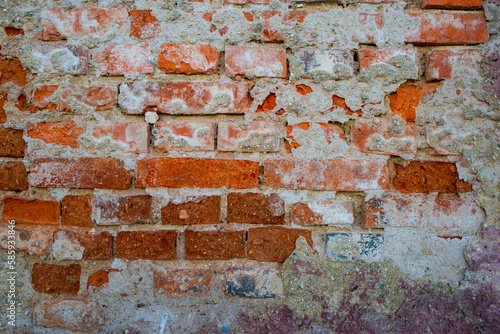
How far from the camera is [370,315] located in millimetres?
850

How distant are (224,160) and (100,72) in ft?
1.37

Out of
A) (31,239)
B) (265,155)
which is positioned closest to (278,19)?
(265,155)

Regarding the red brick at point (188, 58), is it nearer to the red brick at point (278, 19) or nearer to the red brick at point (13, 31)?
the red brick at point (278, 19)

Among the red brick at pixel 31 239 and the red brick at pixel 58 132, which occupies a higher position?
the red brick at pixel 58 132

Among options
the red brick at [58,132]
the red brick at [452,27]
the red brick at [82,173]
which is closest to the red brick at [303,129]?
the red brick at [452,27]

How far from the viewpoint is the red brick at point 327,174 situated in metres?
0.85

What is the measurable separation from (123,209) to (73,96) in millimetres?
340

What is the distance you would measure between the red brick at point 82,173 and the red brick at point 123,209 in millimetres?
36

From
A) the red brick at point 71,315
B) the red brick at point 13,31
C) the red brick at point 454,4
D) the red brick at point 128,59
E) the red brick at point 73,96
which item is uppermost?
the red brick at point 454,4

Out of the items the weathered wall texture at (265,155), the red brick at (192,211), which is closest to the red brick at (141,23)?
the weathered wall texture at (265,155)

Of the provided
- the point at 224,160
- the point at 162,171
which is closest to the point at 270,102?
the point at 224,160

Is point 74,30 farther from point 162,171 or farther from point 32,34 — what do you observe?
point 162,171

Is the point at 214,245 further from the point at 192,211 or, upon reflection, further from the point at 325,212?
the point at 325,212

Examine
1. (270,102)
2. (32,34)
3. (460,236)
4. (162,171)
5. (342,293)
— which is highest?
(32,34)
